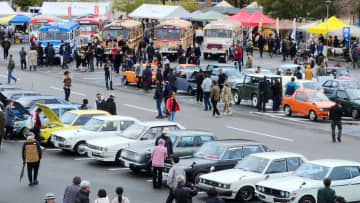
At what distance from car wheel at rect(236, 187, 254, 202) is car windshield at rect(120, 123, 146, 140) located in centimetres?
527

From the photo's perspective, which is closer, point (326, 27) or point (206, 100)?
point (206, 100)

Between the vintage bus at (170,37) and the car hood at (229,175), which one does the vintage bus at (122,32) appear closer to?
the vintage bus at (170,37)

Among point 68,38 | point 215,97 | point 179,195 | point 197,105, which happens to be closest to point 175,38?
point 68,38

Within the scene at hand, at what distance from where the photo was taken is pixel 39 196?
18641 mm

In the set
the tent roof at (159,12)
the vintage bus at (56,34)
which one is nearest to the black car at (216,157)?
the vintage bus at (56,34)

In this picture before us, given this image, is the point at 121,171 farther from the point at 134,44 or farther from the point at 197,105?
the point at 134,44

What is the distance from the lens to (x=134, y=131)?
75.4 feet

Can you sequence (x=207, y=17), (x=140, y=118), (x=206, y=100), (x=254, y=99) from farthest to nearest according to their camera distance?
(x=207, y=17) < (x=254, y=99) < (x=206, y=100) < (x=140, y=118)

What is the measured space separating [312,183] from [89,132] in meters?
8.85

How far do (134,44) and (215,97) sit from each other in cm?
2464

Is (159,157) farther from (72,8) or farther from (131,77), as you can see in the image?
(72,8)

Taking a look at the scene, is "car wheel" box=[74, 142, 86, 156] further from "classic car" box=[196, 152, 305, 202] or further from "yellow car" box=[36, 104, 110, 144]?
"classic car" box=[196, 152, 305, 202]

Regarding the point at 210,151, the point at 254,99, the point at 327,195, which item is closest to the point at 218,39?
the point at 254,99

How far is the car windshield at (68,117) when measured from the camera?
84.4 feet
